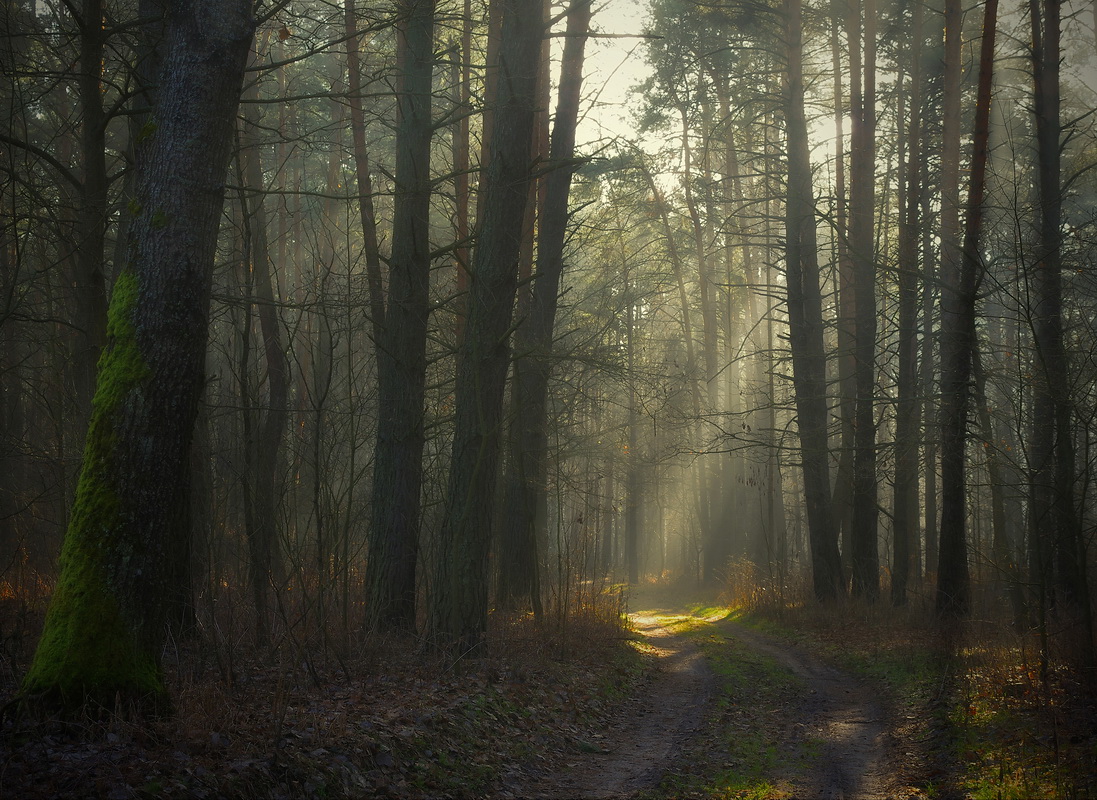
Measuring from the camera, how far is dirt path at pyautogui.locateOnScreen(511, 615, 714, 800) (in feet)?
19.3

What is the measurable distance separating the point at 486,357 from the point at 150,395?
4224 millimetres

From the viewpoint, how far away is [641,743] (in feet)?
23.7

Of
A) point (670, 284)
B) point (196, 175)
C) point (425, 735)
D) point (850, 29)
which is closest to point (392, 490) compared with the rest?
point (425, 735)

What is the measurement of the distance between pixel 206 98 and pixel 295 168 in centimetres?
2345

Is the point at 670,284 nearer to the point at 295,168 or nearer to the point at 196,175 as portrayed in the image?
the point at 295,168

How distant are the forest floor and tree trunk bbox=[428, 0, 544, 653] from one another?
2.33 ft

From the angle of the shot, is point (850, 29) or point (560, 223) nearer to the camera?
point (560, 223)

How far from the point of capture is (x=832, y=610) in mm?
14828

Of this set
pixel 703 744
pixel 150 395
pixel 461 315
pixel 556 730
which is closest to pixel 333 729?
pixel 556 730

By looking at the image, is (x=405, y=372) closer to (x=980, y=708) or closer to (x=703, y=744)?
(x=703, y=744)

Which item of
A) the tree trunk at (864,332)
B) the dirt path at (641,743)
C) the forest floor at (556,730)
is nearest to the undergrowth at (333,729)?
the forest floor at (556,730)

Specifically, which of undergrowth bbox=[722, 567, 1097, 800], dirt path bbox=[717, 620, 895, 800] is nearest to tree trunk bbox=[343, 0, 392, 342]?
dirt path bbox=[717, 620, 895, 800]

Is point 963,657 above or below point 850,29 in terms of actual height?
below

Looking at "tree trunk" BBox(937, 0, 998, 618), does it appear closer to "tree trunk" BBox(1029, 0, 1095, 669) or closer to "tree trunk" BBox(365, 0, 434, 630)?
"tree trunk" BBox(1029, 0, 1095, 669)
